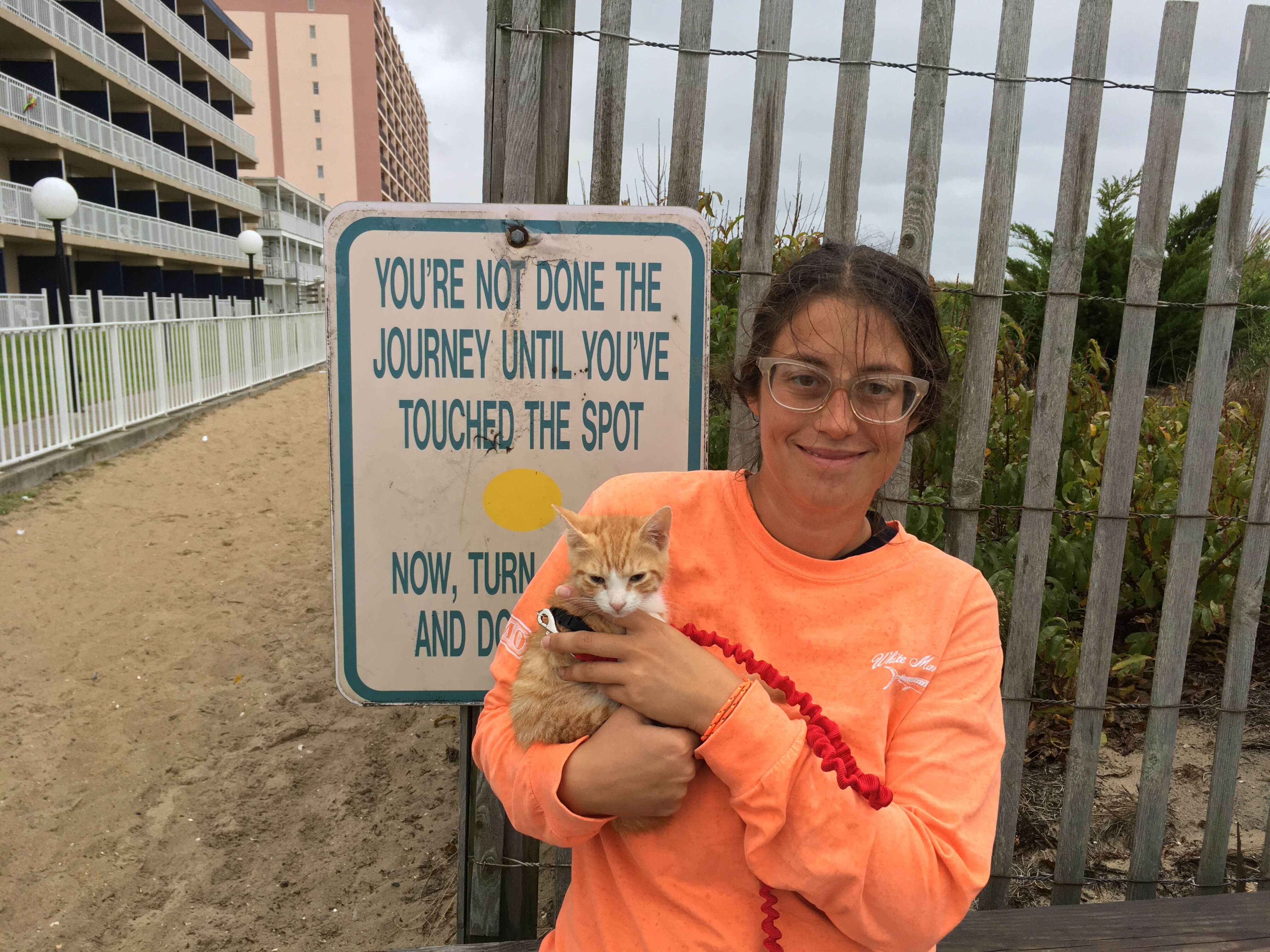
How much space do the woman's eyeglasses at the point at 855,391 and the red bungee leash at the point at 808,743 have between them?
531 mm

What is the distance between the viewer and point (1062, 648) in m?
3.45

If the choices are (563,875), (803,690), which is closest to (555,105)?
(803,690)

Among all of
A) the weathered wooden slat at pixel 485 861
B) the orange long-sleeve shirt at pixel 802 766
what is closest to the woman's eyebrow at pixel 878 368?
the orange long-sleeve shirt at pixel 802 766

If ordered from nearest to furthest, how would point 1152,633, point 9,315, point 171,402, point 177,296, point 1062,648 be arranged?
point 1062,648
point 1152,633
point 171,402
point 9,315
point 177,296

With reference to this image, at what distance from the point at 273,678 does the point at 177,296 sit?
23.1 m

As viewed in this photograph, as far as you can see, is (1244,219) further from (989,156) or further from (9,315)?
(9,315)

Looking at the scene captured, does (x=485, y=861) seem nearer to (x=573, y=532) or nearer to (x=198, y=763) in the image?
(x=573, y=532)

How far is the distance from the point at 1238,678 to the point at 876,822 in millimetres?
2385

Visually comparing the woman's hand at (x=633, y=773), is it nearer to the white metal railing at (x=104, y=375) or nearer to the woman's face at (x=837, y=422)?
the woman's face at (x=837, y=422)

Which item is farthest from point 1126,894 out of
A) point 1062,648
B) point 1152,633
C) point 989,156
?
point 989,156

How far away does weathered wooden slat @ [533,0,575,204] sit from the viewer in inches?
89.7

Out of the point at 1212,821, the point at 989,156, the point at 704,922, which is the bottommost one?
the point at 1212,821

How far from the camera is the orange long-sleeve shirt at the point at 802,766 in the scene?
1385mm

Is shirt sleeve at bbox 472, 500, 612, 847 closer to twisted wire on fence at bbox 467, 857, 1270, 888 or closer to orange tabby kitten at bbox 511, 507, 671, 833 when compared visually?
orange tabby kitten at bbox 511, 507, 671, 833
